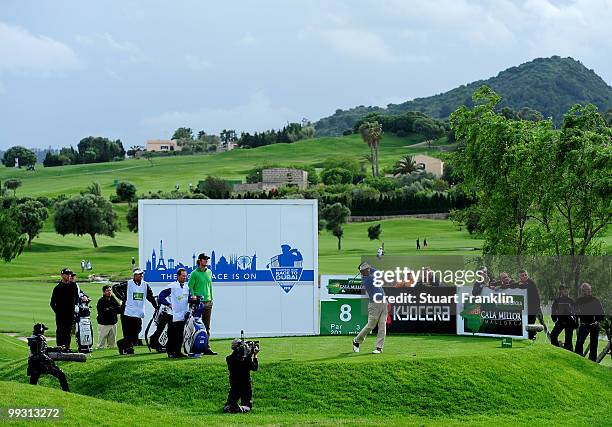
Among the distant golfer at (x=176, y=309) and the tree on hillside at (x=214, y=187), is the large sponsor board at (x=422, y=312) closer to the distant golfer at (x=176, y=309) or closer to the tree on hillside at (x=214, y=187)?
the distant golfer at (x=176, y=309)

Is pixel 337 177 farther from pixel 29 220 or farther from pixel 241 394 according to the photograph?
pixel 241 394

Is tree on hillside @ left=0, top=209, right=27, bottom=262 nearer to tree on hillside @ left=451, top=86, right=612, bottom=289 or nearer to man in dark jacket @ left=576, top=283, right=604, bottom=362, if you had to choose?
tree on hillside @ left=451, top=86, right=612, bottom=289

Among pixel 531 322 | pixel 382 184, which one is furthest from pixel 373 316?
pixel 382 184

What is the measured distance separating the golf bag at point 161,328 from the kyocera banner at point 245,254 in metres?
3.59

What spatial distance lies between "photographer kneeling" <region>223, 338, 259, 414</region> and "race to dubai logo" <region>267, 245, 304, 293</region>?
26.3 ft

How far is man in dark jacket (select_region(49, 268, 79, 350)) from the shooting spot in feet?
71.8

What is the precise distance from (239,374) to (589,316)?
10743 millimetres

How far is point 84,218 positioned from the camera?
104 meters

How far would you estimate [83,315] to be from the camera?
22672 mm

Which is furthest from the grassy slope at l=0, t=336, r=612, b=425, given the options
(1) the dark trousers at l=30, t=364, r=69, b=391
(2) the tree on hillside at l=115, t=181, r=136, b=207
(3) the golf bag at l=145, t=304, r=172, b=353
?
(2) the tree on hillside at l=115, t=181, r=136, b=207

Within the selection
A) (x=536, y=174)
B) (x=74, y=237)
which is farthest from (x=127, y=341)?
(x=74, y=237)

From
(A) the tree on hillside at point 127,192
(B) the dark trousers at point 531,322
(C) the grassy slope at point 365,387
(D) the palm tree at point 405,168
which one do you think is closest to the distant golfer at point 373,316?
Answer: (C) the grassy slope at point 365,387

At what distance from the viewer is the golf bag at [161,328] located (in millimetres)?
21391

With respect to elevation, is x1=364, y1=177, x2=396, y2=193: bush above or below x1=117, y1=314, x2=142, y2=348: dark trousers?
above
